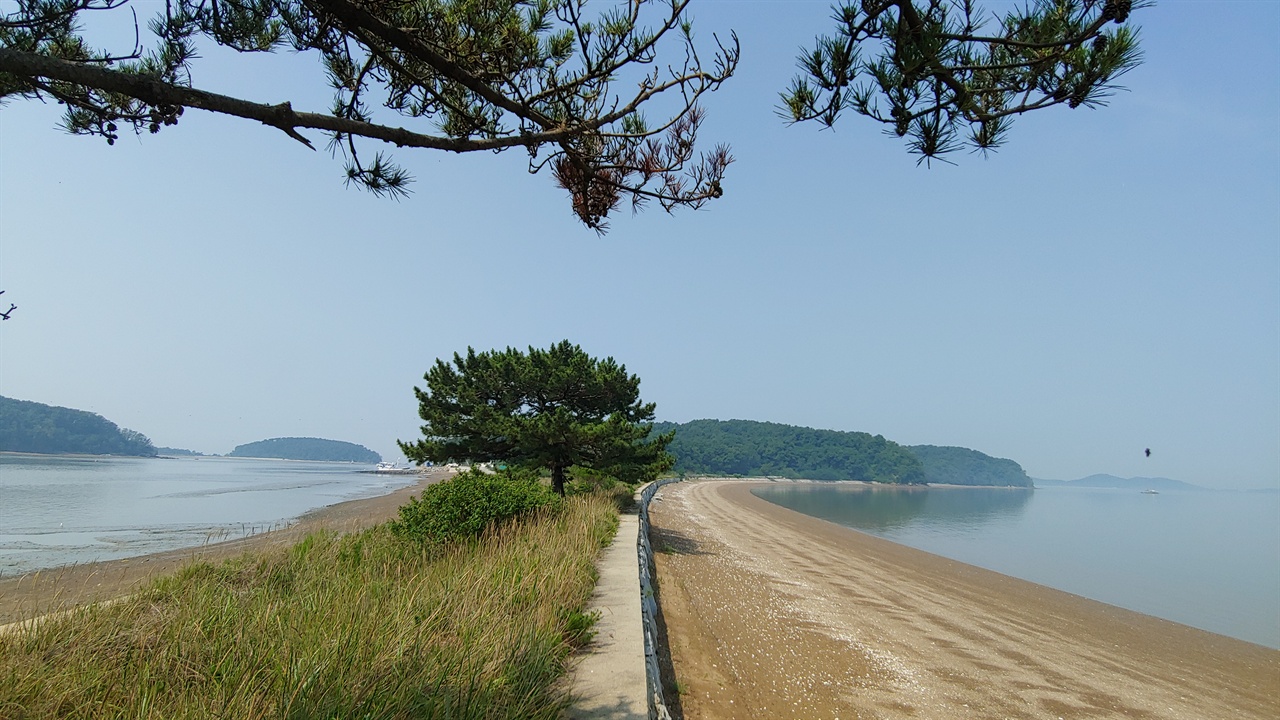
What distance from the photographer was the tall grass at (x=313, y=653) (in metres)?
3.08

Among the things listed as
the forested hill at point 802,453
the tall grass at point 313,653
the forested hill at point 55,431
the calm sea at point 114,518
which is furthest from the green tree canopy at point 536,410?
the forested hill at point 55,431

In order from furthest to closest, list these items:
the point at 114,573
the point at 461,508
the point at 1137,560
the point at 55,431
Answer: the point at 55,431, the point at 1137,560, the point at 114,573, the point at 461,508

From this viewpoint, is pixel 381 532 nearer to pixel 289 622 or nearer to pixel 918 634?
pixel 289 622

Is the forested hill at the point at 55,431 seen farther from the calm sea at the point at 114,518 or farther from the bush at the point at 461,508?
the bush at the point at 461,508

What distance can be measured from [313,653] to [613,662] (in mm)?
2464

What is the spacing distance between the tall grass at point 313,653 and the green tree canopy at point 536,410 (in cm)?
966

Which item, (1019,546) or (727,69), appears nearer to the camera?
(727,69)

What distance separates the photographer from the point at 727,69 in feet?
11.2

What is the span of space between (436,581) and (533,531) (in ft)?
10.5

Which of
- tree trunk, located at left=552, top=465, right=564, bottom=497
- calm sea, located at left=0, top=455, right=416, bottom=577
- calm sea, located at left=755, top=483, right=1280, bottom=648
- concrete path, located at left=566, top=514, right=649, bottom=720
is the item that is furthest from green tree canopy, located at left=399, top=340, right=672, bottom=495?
calm sea, located at left=755, top=483, right=1280, bottom=648

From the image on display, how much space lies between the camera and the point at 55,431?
128 m

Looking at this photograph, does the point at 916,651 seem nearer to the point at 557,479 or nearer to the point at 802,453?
the point at 557,479

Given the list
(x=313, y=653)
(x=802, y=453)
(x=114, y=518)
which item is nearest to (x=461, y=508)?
(x=313, y=653)

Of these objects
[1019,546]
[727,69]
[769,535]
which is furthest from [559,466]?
[1019,546]
